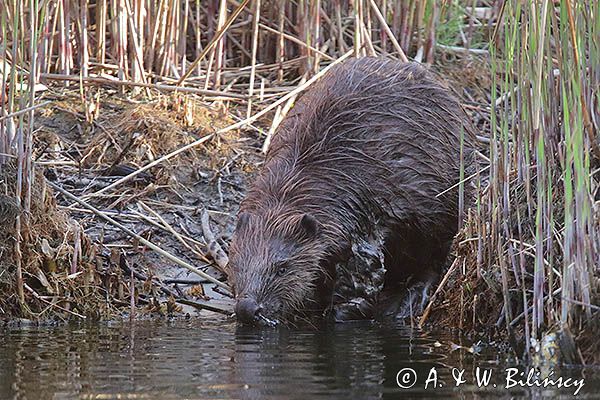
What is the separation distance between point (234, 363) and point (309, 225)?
126 centimetres

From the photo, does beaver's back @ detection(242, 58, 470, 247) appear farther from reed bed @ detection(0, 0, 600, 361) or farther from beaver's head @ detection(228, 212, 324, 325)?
reed bed @ detection(0, 0, 600, 361)

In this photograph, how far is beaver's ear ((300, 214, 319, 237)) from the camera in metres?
5.67

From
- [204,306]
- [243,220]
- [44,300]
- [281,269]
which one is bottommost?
[204,306]

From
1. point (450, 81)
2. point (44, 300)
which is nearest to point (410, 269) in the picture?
point (44, 300)

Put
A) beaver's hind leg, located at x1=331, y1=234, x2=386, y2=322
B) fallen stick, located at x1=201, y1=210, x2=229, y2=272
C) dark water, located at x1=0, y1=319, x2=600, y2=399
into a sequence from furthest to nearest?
fallen stick, located at x1=201, y1=210, x2=229, y2=272 → beaver's hind leg, located at x1=331, y1=234, x2=386, y2=322 → dark water, located at x1=0, y1=319, x2=600, y2=399

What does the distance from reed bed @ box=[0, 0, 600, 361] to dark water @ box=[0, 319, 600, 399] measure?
11.2 inches

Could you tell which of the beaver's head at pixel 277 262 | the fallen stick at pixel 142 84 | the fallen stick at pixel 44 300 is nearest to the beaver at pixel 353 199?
the beaver's head at pixel 277 262

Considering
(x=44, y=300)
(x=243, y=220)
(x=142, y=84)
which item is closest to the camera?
(x=44, y=300)

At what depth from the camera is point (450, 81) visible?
27.6ft

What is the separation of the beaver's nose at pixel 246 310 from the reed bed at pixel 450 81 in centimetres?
77

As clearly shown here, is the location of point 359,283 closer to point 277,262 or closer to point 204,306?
point 277,262

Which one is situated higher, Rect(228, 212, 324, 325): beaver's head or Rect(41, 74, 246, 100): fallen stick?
Rect(41, 74, 246, 100): fallen stick

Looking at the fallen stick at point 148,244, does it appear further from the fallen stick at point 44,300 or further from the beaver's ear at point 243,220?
the fallen stick at point 44,300

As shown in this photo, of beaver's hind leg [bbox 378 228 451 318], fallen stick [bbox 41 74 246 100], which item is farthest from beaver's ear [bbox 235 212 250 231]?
fallen stick [bbox 41 74 246 100]
